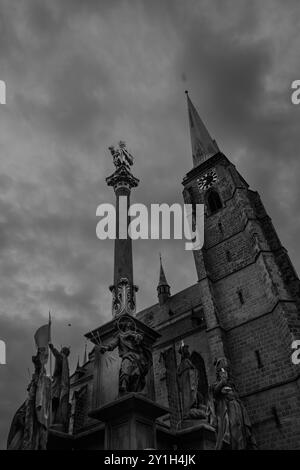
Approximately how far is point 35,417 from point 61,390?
149 centimetres

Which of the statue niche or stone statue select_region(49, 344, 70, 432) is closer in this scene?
stone statue select_region(49, 344, 70, 432)

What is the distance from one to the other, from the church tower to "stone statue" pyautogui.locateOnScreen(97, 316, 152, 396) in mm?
11277

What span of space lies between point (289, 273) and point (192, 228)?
24.9ft

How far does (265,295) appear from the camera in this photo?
63.8ft

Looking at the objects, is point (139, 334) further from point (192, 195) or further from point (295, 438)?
point (192, 195)

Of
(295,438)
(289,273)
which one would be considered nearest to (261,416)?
(295,438)

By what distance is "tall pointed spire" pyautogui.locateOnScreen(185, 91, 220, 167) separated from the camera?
33281 millimetres

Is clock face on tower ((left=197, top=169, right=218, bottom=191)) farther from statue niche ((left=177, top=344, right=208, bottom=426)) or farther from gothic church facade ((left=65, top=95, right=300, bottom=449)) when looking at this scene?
statue niche ((left=177, top=344, right=208, bottom=426))

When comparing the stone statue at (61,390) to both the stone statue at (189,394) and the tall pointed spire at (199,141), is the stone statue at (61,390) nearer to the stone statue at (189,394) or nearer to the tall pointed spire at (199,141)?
the stone statue at (189,394)

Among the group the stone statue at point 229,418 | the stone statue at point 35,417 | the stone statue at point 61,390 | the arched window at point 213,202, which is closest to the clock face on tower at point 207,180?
the arched window at point 213,202

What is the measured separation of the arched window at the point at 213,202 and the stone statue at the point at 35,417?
20742 millimetres

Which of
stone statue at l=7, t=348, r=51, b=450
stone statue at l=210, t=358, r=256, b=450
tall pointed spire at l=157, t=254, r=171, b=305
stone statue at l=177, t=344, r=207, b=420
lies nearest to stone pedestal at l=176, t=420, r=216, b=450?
stone statue at l=210, t=358, r=256, b=450

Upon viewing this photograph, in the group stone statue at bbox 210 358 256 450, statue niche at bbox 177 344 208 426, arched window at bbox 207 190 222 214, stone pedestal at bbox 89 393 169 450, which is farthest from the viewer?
arched window at bbox 207 190 222 214

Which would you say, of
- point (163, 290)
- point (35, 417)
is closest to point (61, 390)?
point (35, 417)
